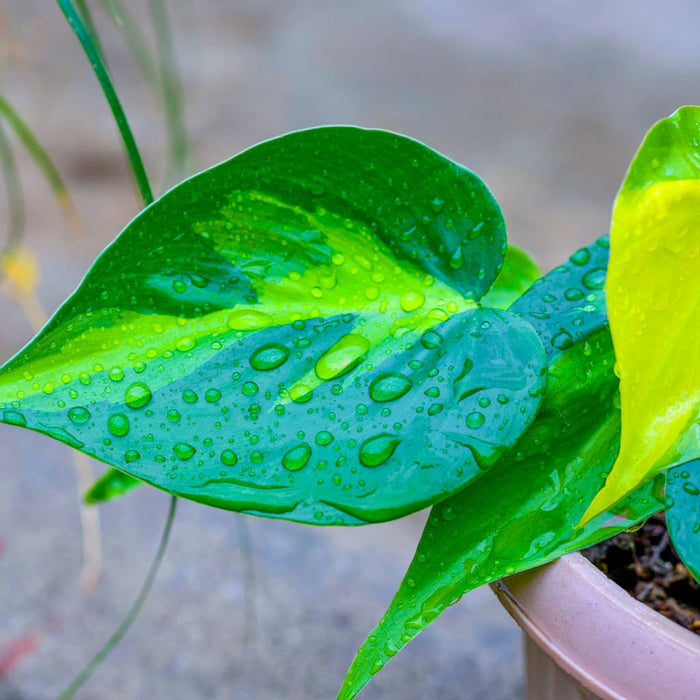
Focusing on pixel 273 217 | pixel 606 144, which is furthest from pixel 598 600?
pixel 606 144

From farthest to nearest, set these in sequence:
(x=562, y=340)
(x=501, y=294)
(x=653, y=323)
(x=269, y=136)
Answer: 1. (x=269, y=136)
2. (x=501, y=294)
3. (x=562, y=340)
4. (x=653, y=323)

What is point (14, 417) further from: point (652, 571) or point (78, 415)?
point (652, 571)

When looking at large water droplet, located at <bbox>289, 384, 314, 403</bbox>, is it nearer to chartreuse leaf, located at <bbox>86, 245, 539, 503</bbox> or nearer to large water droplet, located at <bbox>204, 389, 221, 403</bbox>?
large water droplet, located at <bbox>204, 389, 221, 403</bbox>

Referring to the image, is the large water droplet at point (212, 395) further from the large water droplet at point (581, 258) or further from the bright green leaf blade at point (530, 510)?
the large water droplet at point (581, 258)

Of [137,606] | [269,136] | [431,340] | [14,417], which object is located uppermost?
[269,136]

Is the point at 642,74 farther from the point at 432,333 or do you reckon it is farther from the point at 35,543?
the point at 432,333

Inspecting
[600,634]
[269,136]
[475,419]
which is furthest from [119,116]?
[269,136]
